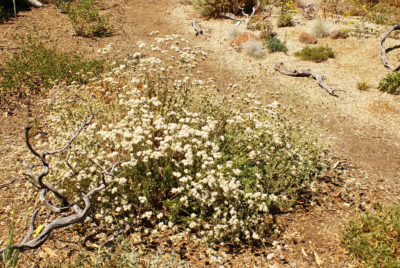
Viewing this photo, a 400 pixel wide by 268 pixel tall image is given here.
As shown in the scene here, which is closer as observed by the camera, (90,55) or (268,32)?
(90,55)

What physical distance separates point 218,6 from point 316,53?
582 cm

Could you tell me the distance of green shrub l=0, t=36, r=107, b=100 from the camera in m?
6.51

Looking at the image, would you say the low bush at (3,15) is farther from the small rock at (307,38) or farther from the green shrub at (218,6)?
the small rock at (307,38)

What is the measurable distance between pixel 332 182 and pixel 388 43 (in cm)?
794

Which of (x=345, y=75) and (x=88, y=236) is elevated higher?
(x=345, y=75)

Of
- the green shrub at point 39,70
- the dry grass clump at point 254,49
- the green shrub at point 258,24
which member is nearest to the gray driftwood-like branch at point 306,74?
the dry grass clump at point 254,49

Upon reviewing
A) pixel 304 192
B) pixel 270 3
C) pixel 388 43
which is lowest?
pixel 304 192

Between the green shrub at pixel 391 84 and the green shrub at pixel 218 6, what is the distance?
310 inches

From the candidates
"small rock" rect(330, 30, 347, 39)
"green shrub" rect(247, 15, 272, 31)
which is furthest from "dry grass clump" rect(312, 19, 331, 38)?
"green shrub" rect(247, 15, 272, 31)

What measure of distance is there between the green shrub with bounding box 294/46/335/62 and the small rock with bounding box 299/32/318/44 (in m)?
0.77

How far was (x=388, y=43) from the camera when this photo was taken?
32.1 ft

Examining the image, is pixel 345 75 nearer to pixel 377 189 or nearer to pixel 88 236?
pixel 377 189

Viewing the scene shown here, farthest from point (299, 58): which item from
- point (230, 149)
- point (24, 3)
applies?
point (24, 3)

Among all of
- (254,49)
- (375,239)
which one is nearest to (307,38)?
(254,49)
